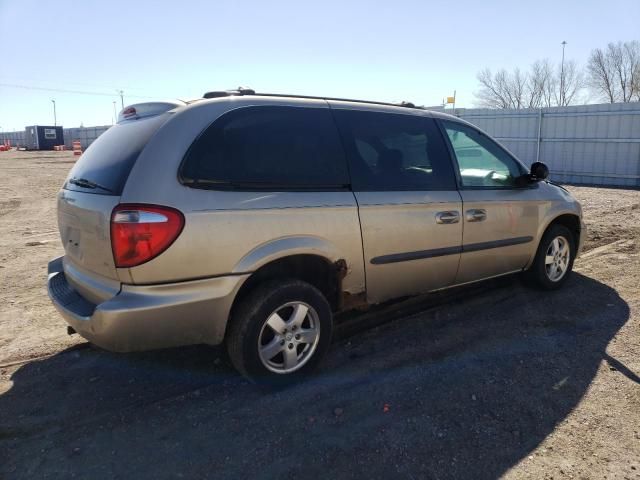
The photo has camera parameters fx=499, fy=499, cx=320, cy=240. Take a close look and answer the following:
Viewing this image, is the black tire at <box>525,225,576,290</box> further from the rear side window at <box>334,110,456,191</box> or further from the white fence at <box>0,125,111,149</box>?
the white fence at <box>0,125,111,149</box>

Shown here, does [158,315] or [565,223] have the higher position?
[565,223]

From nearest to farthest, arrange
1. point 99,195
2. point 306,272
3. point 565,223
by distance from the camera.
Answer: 1. point 99,195
2. point 306,272
3. point 565,223

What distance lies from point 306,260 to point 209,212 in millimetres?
811

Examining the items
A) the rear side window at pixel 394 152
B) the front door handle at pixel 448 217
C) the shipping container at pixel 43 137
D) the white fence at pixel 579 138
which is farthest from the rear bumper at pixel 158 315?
the shipping container at pixel 43 137

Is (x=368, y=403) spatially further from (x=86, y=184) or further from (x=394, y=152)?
(x=86, y=184)

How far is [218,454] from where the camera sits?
2658 millimetres

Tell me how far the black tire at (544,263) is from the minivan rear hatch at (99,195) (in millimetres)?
3773

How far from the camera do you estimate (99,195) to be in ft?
9.58

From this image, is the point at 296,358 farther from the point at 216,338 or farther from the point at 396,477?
the point at 396,477

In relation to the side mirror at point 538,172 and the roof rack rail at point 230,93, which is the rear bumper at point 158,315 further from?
the side mirror at point 538,172

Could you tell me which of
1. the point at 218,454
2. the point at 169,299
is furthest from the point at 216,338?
the point at 218,454

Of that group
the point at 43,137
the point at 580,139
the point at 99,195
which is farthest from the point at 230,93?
the point at 43,137

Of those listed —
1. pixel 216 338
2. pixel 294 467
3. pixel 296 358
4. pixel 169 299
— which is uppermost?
pixel 169 299

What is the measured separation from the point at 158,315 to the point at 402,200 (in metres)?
1.92
